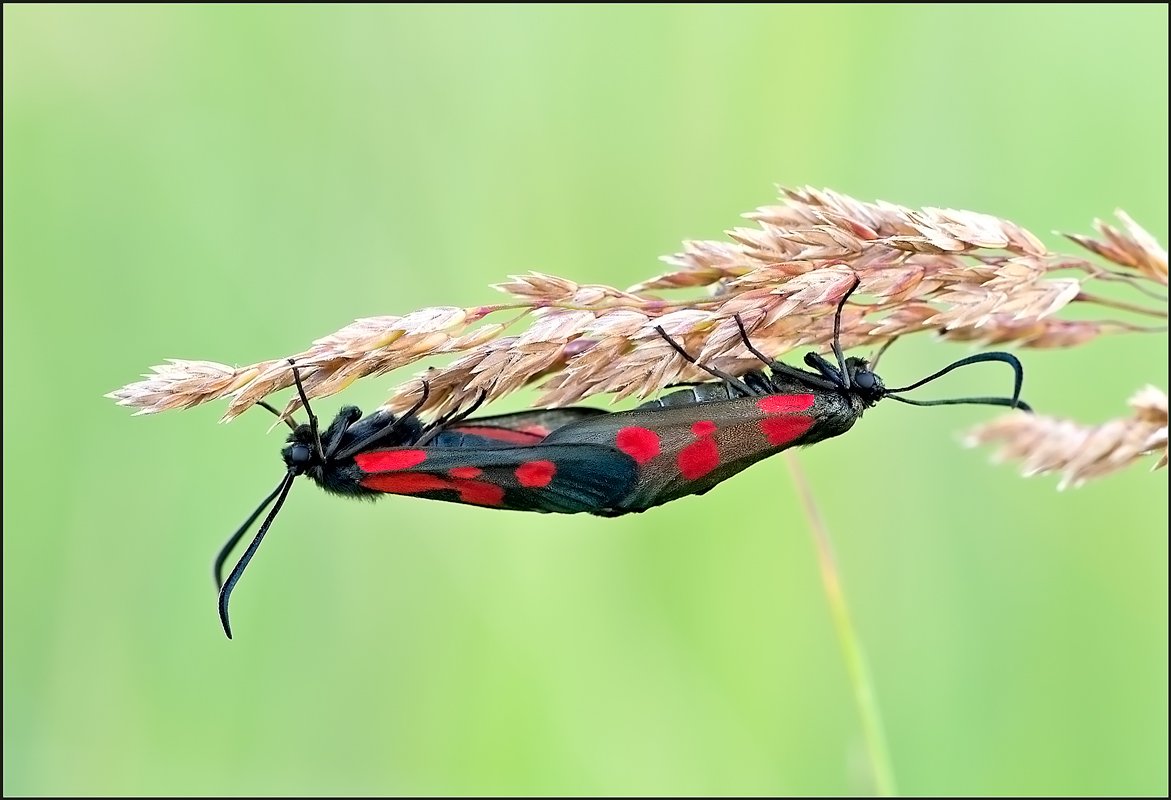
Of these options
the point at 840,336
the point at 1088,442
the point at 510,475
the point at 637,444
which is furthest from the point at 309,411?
the point at 1088,442

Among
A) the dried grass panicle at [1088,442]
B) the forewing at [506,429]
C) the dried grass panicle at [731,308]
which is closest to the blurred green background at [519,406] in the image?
the forewing at [506,429]

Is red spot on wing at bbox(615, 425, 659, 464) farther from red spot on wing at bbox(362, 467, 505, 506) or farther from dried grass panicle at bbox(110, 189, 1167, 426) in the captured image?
red spot on wing at bbox(362, 467, 505, 506)

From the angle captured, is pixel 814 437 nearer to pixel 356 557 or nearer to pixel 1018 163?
pixel 356 557

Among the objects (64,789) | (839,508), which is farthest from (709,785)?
(64,789)

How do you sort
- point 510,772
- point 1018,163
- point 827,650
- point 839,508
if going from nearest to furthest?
point 510,772 < point 827,650 < point 839,508 < point 1018,163

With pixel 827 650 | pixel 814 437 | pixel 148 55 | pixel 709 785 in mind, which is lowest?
pixel 709 785

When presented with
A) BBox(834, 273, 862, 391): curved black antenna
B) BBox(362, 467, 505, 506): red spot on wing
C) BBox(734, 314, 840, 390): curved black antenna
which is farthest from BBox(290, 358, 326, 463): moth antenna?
BBox(834, 273, 862, 391): curved black antenna

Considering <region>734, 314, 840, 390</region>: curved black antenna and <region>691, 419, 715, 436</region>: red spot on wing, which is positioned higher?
<region>734, 314, 840, 390</region>: curved black antenna
